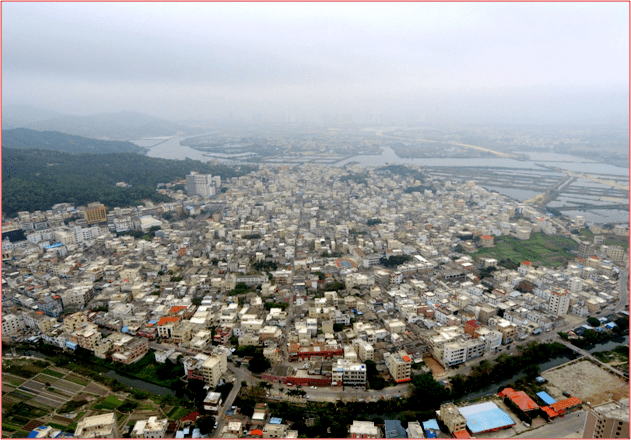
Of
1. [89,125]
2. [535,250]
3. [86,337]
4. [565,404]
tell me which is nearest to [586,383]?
[565,404]

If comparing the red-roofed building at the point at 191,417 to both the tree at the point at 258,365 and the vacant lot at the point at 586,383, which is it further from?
the vacant lot at the point at 586,383

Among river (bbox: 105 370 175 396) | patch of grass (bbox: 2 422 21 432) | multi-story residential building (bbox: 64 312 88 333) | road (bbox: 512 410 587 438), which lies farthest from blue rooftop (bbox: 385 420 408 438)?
multi-story residential building (bbox: 64 312 88 333)

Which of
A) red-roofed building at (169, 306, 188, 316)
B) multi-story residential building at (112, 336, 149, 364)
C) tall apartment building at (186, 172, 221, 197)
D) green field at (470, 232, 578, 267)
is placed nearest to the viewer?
multi-story residential building at (112, 336, 149, 364)

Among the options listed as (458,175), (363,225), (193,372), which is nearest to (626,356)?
(193,372)

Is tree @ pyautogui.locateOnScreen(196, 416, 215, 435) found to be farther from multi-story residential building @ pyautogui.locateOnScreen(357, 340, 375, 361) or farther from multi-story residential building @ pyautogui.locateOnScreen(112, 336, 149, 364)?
multi-story residential building @ pyautogui.locateOnScreen(357, 340, 375, 361)

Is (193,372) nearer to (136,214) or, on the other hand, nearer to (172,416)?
(172,416)

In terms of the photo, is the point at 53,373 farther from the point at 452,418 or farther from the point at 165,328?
the point at 452,418
